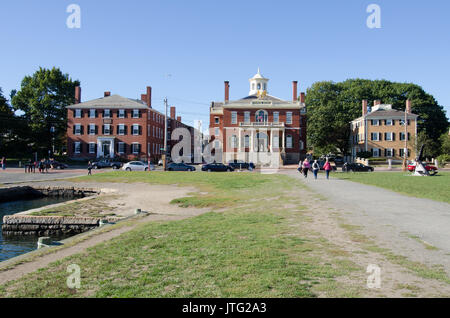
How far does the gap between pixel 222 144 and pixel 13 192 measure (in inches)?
1860

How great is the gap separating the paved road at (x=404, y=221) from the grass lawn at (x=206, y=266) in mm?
1591

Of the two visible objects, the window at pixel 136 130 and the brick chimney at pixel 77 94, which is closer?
the window at pixel 136 130

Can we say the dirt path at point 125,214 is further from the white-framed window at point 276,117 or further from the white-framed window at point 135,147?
the white-framed window at point 276,117

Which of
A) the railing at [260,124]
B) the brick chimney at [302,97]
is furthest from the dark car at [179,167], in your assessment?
the brick chimney at [302,97]

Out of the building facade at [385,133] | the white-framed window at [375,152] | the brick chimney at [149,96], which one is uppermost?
the brick chimney at [149,96]

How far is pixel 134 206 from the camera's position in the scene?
1714 centimetres

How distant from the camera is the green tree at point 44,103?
69.1 metres

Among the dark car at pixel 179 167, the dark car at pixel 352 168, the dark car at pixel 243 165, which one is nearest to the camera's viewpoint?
the dark car at pixel 352 168

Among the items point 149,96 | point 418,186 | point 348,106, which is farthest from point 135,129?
point 418,186

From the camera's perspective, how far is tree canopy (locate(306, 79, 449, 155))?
2955 inches

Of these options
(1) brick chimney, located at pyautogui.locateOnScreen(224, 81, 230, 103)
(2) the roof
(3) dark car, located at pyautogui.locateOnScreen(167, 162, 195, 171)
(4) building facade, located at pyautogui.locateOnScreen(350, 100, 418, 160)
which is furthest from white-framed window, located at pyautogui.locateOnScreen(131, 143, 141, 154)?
(4) building facade, located at pyautogui.locateOnScreen(350, 100, 418, 160)

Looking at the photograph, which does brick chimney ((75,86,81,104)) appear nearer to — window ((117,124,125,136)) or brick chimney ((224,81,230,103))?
window ((117,124,125,136))
